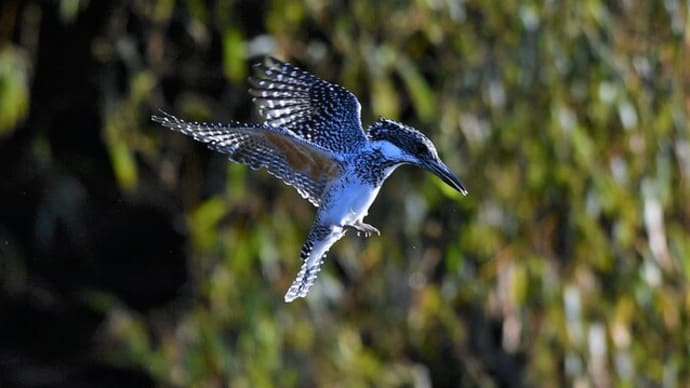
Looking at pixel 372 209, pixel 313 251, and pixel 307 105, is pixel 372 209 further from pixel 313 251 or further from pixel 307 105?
pixel 313 251

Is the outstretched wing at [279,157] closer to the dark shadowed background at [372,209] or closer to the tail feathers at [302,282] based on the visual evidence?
the tail feathers at [302,282]

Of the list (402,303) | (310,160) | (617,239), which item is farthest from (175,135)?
(310,160)

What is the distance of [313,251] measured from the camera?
1.40 meters

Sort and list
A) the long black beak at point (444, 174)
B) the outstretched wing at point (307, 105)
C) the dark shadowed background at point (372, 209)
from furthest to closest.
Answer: the dark shadowed background at point (372, 209), the outstretched wing at point (307, 105), the long black beak at point (444, 174)

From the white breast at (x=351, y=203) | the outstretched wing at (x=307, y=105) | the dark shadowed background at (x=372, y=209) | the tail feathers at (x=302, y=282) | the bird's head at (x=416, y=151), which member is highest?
the bird's head at (x=416, y=151)

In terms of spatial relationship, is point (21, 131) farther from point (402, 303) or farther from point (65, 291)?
point (402, 303)

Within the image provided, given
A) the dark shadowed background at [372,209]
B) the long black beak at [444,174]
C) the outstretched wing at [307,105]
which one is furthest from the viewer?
the dark shadowed background at [372,209]

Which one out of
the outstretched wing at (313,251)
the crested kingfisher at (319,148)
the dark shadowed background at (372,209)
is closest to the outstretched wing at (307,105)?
the crested kingfisher at (319,148)

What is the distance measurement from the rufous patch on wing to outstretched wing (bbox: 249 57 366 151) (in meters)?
0.04

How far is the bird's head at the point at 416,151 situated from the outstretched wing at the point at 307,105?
0.09m

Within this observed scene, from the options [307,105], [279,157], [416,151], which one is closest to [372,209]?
[307,105]

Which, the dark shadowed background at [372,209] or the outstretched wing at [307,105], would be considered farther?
Answer: the dark shadowed background at [372,209]

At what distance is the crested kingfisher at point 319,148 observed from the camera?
1321mm

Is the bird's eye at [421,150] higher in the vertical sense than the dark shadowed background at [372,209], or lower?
higher
